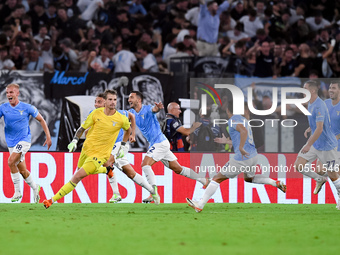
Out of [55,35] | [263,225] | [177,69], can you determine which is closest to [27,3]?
[55,35]

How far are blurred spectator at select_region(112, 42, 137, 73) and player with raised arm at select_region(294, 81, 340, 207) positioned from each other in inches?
242

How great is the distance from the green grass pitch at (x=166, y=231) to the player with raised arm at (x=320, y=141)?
0.88m

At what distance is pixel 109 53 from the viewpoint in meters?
18.2

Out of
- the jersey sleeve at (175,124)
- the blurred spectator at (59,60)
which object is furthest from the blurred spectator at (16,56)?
the jersey sleeve at (175,124)

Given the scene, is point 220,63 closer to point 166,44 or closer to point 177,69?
point 177,69

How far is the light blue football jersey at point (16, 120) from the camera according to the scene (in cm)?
1366

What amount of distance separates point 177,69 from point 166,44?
2.51 meters

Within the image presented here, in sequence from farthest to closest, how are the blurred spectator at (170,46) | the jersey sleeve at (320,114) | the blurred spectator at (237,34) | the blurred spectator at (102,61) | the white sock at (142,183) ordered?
the blurred spectator at (237,34), the blurred spectator at (170,46), the blurred spectator at (102,61), the white sock at (142,183), the jersey sleeve at (320,114)

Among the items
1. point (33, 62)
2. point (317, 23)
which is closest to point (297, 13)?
point (317, 23)

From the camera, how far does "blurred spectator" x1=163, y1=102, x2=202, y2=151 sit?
51.6ft

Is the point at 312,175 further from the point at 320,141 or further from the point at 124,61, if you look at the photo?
the point at 124,61

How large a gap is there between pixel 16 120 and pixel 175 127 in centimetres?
384

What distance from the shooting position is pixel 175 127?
1575cm

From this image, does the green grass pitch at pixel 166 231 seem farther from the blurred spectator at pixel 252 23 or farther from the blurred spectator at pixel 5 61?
the blurred spectator at pixel 252 23
